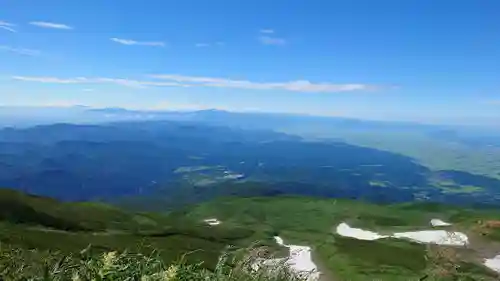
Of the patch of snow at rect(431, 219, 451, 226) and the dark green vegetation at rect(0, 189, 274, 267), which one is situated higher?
the dark green vegetation at rect(0, 189, 274, 267)

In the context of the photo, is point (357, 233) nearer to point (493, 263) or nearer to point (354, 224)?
point (354, 224)

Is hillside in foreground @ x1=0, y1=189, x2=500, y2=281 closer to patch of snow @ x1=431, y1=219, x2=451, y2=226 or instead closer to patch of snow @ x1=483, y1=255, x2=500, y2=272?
patch of snow @ x1=483, y1=255, x2=500, y2=272

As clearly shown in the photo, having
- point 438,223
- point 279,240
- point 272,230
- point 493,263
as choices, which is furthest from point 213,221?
point 493,263

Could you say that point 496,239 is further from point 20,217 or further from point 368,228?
point 20,217

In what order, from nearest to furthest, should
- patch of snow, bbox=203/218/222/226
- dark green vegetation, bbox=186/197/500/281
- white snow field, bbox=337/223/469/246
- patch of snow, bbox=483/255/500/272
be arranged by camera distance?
dark green vegetation, bbox=186/197/500/281 < patch of snow, bbox=483/255/500/272 < white snow field, bbox=337/223/469/246 < patch of snow, bbox=203/218/222/226

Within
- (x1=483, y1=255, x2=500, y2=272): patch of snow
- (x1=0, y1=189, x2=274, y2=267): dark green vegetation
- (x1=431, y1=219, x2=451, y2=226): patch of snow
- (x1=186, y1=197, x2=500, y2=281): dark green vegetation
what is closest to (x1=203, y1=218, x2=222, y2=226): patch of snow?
(x1=186, y1=197, x2=500, y2=281): dark green vegetation

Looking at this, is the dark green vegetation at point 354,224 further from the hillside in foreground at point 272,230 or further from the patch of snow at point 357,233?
the patch of snow at point 357,233
